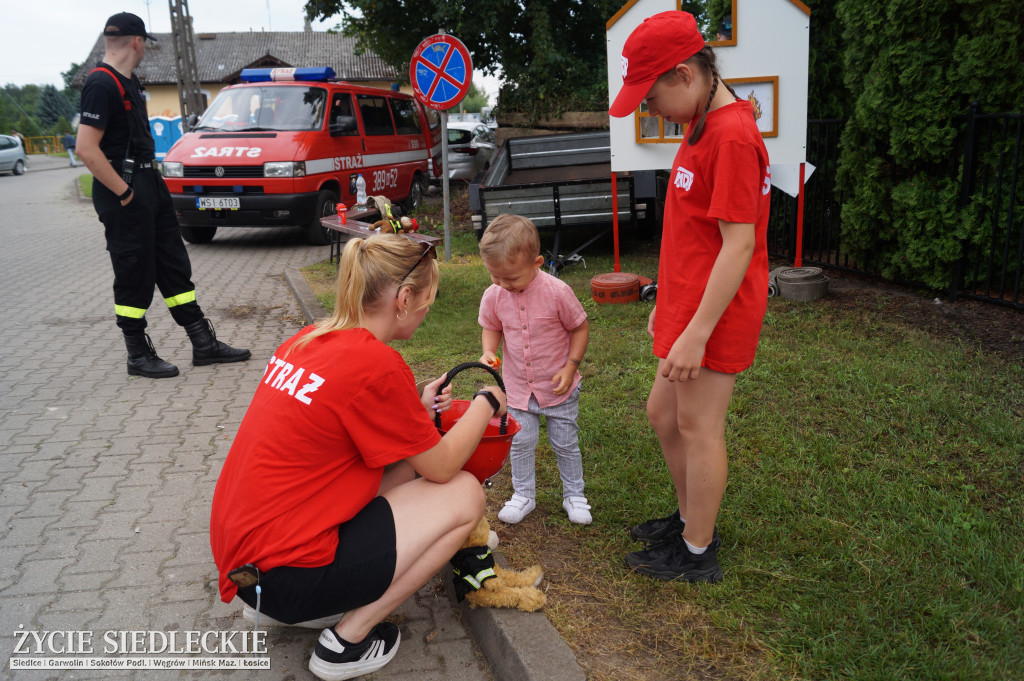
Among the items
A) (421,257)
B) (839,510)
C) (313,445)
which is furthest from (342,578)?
(839,510)

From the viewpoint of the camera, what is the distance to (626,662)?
7.72ft

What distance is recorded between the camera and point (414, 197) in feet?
44.9

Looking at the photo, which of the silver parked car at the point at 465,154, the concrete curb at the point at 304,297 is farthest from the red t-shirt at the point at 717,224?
the silver parked car at the point at 465,154

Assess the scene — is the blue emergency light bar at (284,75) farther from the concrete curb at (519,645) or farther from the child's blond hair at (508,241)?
the concrete curb at (519,645)

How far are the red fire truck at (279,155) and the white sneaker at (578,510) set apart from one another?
8.08 meters

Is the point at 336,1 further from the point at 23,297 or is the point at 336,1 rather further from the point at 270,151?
the point at 23,297

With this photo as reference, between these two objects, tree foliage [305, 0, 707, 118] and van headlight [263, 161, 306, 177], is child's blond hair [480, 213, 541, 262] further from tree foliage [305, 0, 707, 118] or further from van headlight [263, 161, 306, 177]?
tree foliage [305, 0, 707, 118]

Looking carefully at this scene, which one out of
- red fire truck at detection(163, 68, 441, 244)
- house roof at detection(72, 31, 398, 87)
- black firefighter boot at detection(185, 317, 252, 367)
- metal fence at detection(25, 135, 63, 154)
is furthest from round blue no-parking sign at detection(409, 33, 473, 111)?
metal fence at detection(25, 135, 63, 154)

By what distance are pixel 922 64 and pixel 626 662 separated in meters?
5.33

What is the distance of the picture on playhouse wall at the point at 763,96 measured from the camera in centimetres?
610

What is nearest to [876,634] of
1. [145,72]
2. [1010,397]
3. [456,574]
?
[456,574]

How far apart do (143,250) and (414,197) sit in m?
8.71

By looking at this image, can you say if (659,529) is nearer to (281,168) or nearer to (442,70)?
(442,70)

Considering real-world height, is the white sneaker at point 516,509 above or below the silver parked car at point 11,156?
below
